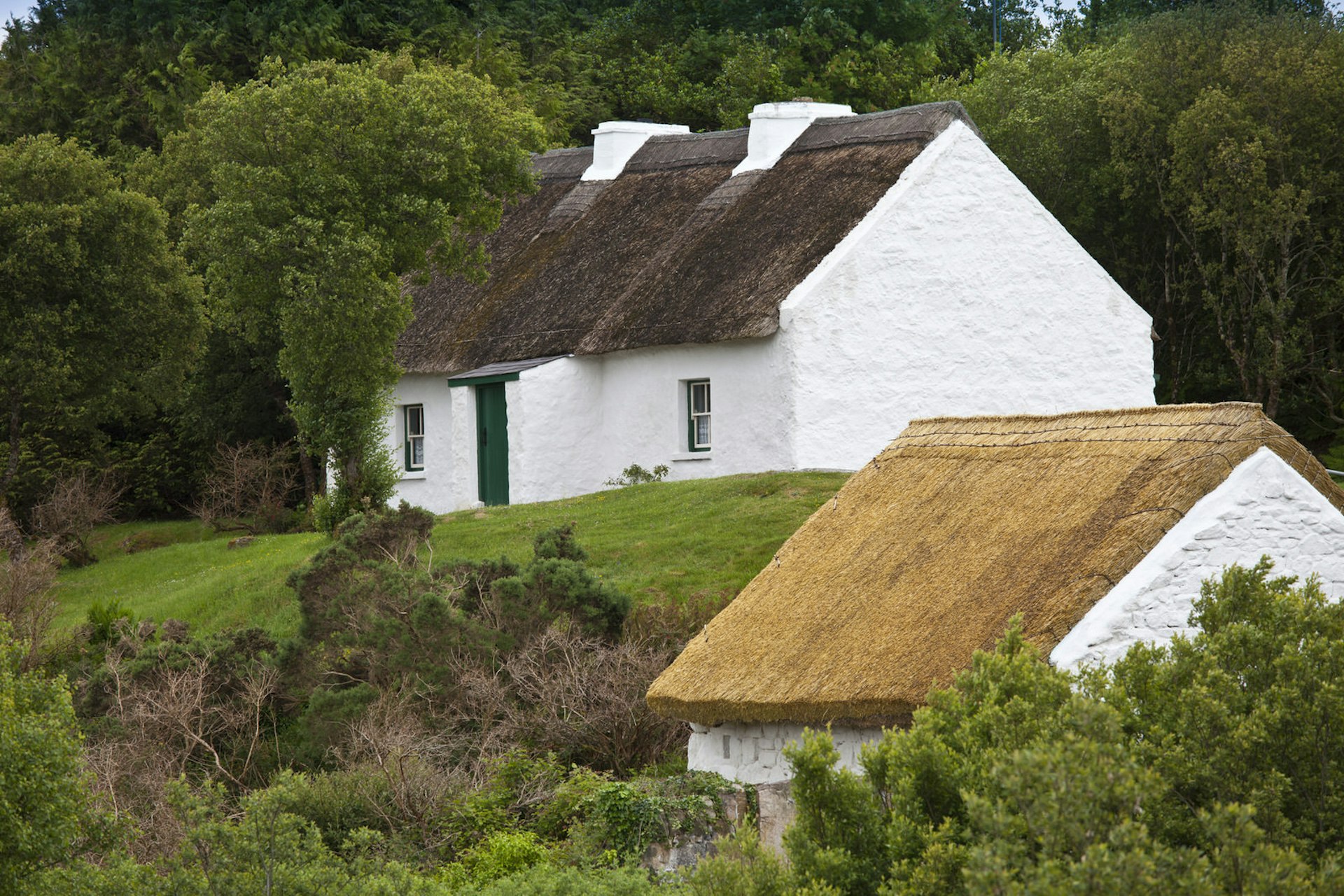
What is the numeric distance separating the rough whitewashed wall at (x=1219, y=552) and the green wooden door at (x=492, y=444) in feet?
58.3

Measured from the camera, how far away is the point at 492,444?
93.6 feet

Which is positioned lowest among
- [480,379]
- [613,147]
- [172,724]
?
[172,724]

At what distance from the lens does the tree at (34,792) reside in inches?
472

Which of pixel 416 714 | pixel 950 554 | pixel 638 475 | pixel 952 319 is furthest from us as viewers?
pixel 638 475

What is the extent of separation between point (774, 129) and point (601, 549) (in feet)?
33.7

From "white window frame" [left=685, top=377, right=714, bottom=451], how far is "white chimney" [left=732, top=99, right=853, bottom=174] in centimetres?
458

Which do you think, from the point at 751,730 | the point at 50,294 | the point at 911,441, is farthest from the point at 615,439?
the point at 751,730

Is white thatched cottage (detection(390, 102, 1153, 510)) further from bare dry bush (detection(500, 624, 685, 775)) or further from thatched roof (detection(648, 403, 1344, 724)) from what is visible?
thatched roof (detection(648, 403, 1344, 724))

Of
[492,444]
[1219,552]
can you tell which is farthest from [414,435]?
[1219,552]

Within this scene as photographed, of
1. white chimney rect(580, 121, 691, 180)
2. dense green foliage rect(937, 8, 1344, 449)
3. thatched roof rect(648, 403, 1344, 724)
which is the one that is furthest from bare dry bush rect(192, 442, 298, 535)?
thatched roof rect(648, 403, 1344, 724)

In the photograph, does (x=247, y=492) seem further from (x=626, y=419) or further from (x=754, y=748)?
(x=754, y=748)

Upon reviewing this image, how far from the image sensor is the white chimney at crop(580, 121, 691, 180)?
32125 millimetres

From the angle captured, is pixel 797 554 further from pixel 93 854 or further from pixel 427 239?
pixel 427 239

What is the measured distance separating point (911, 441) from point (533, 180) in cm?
1379
